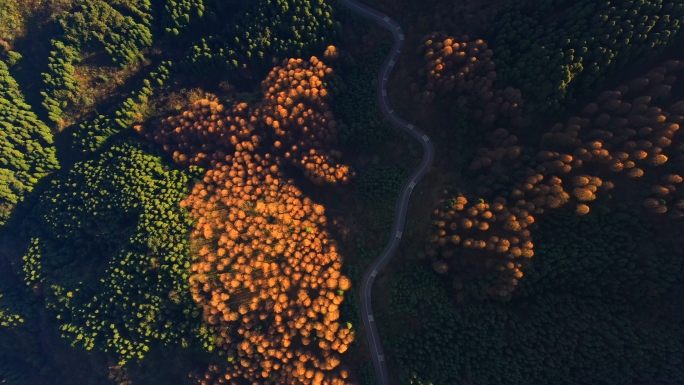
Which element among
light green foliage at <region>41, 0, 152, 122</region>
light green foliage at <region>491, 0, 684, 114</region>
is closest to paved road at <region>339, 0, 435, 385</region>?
light green foliage at <region>491, 0, 684, 114</region>

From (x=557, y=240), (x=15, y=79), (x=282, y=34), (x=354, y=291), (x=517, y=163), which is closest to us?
(x=557, y=240)

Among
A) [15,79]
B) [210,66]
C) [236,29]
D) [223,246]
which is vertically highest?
[236,29]

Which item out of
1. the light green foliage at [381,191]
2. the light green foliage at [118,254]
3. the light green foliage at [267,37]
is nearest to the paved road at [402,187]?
the light green foliage at [381,191]

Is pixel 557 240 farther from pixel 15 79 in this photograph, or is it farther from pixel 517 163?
pixel 15 79

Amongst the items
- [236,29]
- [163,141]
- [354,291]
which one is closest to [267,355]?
[354,291]

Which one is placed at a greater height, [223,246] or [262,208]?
[262,208]

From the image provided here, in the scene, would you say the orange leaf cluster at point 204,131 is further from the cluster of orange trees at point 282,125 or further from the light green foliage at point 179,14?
the light green foliage at point 179,14

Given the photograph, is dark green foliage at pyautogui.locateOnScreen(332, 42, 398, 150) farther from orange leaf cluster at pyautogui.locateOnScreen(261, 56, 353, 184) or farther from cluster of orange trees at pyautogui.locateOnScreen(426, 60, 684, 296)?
cluster of orange trees at pyautogui.locateOnScreen(426, 60, 684, 296)
